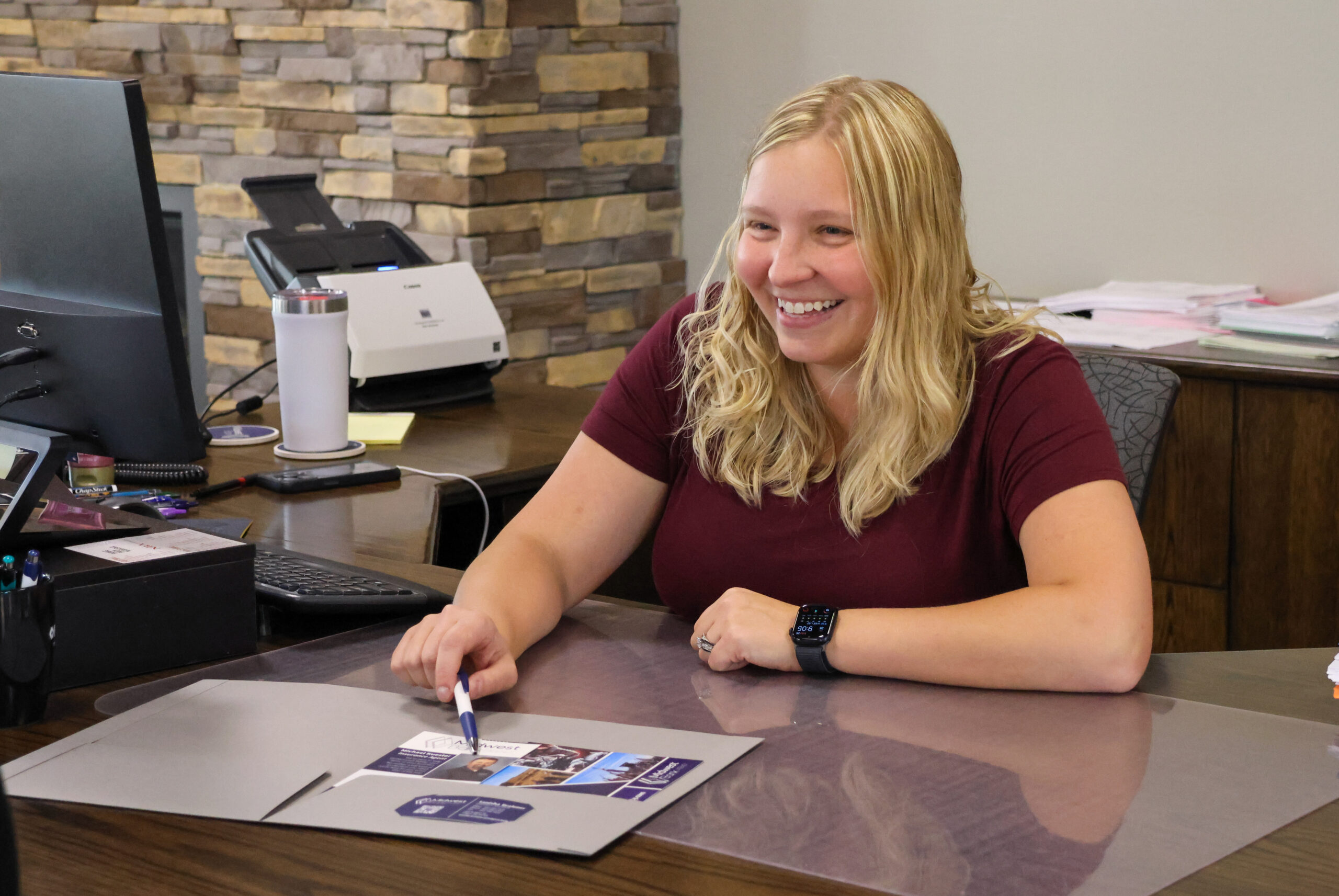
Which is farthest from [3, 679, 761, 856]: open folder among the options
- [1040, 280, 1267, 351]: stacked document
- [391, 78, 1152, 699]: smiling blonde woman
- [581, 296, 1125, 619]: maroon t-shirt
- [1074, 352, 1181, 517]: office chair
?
[1040, 280, 1267, 351]: stacked document

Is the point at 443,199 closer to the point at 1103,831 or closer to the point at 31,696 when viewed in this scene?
the point at 31,696

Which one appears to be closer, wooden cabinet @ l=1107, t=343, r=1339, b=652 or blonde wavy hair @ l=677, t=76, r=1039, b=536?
blonde wavy hair @ l=677, t=76, r=1039, b=536

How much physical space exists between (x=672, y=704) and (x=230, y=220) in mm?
2692

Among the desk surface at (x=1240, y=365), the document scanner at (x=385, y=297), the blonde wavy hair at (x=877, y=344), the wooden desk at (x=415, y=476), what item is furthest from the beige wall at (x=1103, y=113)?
the blonde wavy hair at (x=877, y=344)

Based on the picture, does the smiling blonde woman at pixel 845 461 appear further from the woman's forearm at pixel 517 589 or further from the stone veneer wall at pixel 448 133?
the stone veneer wall at pixel 448 133

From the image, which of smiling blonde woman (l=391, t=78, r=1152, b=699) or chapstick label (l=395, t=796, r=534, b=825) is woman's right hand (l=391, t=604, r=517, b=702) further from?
chapstick label (l=395, t=796, r=534, b=825)

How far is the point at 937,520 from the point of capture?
1498mm

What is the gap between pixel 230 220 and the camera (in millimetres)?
3586

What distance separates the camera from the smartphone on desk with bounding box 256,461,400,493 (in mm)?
1920

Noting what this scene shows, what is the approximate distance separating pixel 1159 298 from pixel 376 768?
2.02 m

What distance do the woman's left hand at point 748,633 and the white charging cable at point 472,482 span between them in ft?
2.13

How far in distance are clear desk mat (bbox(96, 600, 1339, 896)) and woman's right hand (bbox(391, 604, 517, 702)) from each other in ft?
0.06

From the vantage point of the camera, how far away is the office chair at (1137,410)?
1745 mm

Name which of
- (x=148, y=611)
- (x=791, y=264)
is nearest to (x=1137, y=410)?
(x=791, y=264)
